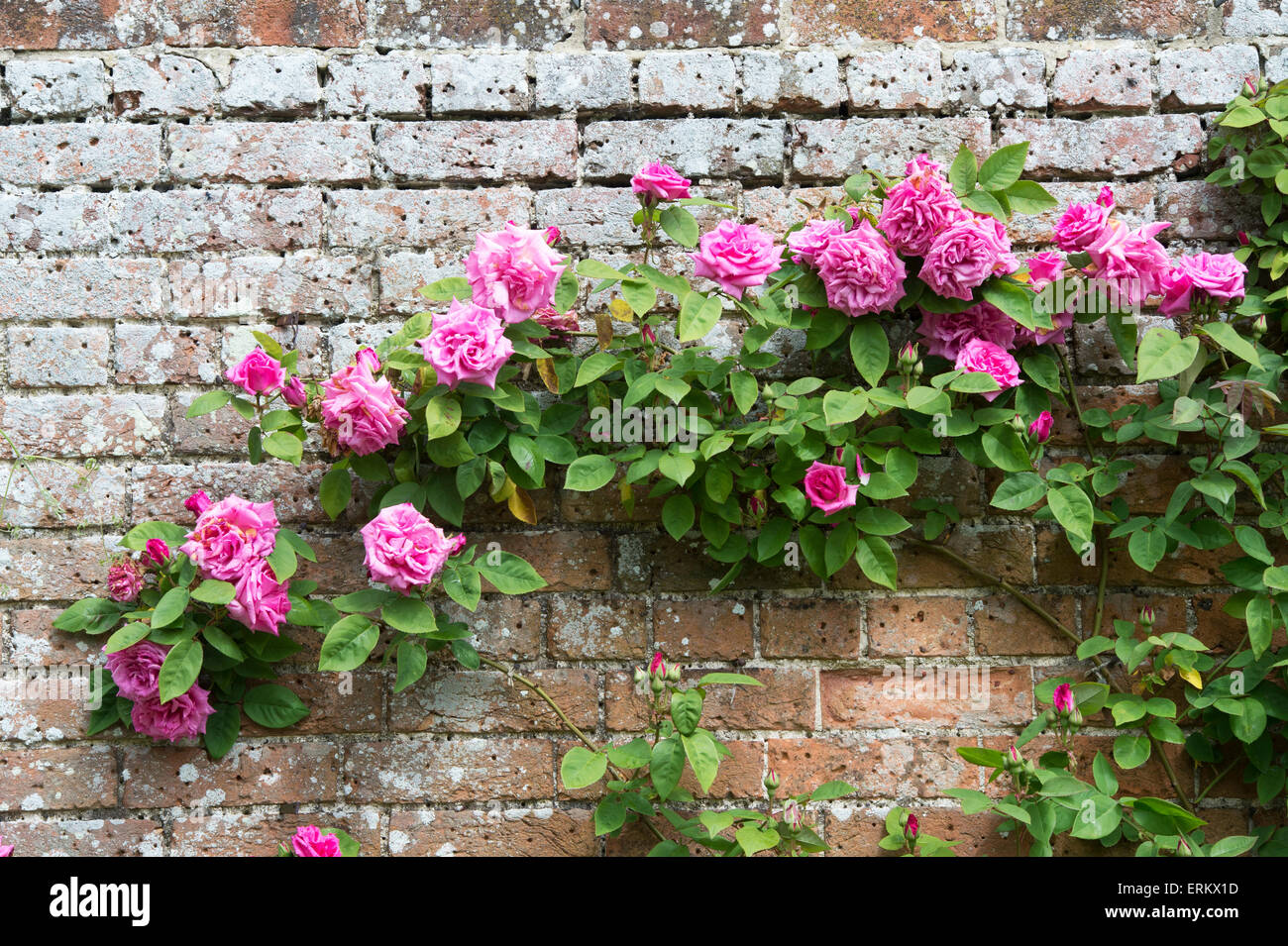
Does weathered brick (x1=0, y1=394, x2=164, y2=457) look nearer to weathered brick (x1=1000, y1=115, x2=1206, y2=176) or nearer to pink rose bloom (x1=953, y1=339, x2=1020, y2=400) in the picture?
pink rose bloom (x1=953, y1=339, x2=1020, y2=400)

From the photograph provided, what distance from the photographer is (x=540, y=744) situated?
1.45 meters

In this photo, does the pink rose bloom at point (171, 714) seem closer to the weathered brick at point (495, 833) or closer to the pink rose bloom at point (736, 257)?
the weathered brick at point (495, 833)

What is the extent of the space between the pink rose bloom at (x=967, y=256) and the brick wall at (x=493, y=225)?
0.19 m

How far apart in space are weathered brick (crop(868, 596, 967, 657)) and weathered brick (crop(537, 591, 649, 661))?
371 mm

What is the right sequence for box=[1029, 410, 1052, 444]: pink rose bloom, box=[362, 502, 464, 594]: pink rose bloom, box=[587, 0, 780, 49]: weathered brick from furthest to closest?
box=[587, 0, 780, 49]: weathered brick, box=[1029, 410, 1052, 444]: pink rose bloom, box=[362, 502, 464, 594]: pink rose bloom

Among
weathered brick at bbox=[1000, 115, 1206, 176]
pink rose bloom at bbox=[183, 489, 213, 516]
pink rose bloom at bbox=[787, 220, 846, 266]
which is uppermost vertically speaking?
weathered brick at bbox=[1000, 115, 1206, 176]

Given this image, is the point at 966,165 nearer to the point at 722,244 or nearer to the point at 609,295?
the point at 722,244

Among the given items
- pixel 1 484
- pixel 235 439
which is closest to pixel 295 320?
pixel 235 439

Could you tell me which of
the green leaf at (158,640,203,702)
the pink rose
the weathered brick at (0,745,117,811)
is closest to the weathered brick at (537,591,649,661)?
the green leaf at (158,640,203,702)

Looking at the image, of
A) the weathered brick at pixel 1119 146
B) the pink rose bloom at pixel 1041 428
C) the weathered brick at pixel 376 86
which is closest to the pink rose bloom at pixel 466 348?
the weathered brick at pixel 376 86

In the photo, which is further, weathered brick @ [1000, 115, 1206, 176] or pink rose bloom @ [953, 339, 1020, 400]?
weathered brick @ [1000, 115, 1206, 176]

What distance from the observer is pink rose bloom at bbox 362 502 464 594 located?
4.24 feet

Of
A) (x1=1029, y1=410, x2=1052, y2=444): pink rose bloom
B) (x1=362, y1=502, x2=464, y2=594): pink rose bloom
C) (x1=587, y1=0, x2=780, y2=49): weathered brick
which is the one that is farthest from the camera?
(x1=587, y1=0, x2=780, y2=49): weathered brick
